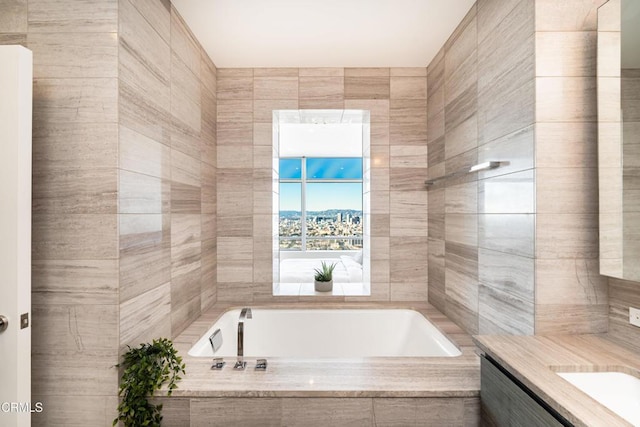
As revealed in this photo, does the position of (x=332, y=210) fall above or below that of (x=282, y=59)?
below

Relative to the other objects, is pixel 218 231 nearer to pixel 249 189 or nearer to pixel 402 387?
pixel 249 189

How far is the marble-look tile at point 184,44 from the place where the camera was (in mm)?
1911

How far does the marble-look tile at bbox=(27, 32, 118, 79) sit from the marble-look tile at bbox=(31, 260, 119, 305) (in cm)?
75

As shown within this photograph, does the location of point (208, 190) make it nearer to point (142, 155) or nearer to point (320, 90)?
point (142, 155)

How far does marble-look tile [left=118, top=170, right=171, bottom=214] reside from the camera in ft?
4.60

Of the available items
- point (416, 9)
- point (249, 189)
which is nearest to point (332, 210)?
point (249, 189)

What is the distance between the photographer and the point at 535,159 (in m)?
1.37

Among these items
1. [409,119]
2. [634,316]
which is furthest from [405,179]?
[634,316]

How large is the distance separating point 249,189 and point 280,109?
2.18 feet

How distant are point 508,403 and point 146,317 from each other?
1501 mm

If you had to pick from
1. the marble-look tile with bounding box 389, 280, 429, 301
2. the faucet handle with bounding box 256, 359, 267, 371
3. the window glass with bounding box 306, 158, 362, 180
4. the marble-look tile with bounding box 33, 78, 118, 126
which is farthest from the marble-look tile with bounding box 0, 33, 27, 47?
the window glass with bounding box 306, 158, 362, 180

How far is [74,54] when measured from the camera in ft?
4.48

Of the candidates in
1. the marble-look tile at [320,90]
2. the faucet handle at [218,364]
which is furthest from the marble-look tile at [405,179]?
the faucet handle at [218,364]

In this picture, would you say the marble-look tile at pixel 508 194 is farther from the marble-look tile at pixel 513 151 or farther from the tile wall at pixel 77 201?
the tile wall at pixel 77 201
